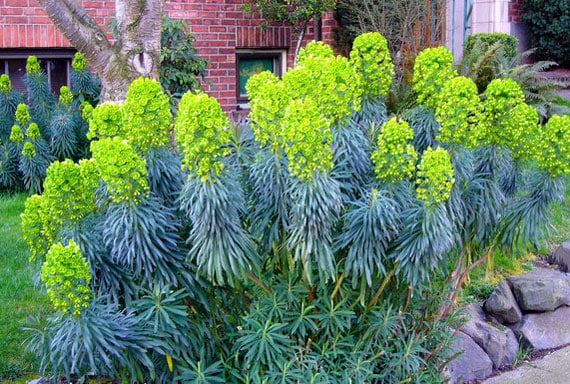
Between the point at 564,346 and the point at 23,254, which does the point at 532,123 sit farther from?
the point at 23,254

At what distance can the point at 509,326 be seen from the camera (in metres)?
5.11

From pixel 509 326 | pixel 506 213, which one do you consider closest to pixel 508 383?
pixel 509 326

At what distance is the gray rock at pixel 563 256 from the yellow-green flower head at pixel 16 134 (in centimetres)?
487

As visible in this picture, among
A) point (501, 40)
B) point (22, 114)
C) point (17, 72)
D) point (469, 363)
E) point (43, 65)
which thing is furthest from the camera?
point (501, 40)

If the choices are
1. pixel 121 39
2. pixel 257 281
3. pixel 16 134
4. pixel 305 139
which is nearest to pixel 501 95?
pixel 305 139

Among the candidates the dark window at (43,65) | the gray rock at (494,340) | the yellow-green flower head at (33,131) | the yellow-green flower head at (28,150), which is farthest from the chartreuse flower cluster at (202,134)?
the dark window at (43,65)

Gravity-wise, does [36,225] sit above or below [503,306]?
above

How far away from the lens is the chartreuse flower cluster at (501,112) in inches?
143

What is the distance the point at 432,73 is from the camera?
143 inches

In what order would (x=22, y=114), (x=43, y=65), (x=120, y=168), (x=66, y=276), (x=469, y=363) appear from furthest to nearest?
1. (x=43, y=65)
2. (x=22, y=114)
3. (x=469, y=363)
4. (x=120, y=168)
5. (x=66, y=276)

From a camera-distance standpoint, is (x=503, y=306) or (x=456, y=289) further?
(x=503, y=306)

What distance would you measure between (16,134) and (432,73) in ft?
15.1

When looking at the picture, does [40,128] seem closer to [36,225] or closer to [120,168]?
[36,225]

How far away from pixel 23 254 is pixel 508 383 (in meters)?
3.54
